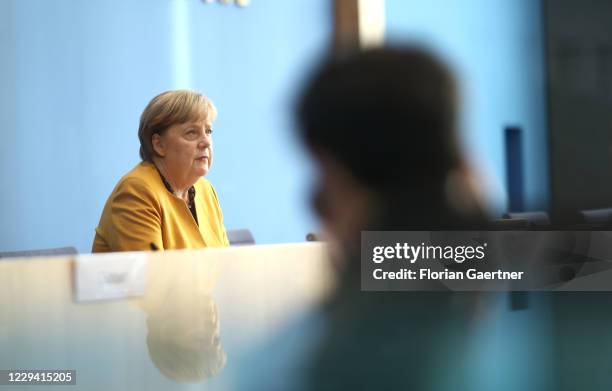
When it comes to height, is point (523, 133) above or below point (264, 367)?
above

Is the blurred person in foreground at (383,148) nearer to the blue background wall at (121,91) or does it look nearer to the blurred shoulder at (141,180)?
the blurred shoulder at (141,180)

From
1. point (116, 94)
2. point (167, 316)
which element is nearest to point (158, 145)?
point (167, 316)

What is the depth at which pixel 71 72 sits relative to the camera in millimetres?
4262

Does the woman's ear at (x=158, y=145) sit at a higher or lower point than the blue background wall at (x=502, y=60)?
lower

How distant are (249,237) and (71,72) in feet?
5.07

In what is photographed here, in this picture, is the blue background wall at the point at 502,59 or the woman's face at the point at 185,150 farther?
the blue background wall at the point at 502,59

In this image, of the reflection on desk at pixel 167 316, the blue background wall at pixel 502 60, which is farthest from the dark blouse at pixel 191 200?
the blue background wall at pixel 502 60

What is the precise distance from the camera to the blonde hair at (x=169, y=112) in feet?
5.10

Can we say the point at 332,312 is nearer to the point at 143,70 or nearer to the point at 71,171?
the point at 71,171

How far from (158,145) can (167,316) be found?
910 millimetres

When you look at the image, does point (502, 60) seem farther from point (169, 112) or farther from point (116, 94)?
point (169, 112)

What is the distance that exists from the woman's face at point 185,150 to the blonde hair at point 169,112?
0.05ft

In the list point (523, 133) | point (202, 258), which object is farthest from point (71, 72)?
point (523, 133)

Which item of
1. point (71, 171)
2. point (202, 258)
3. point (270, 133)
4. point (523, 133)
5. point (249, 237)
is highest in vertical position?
point (523, 133)
